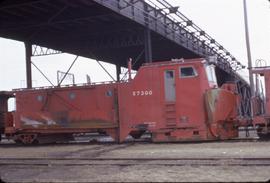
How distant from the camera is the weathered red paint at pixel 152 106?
2023 centimetres

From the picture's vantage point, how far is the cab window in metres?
20.4

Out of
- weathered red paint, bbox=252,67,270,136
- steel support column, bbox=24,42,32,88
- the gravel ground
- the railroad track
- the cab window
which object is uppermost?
steel support column, bbox=24,42,32,88

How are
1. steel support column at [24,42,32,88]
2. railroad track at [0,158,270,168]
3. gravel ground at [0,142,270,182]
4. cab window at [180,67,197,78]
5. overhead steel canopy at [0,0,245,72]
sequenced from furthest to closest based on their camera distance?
1. steel support column at [24,42,32,88]
2. overhead steel canopy at [0,0,245,72]
3. cab window at [180,67,197,78]
4. railroad track at [0,158,270,168]
5. gravel ground at [0,142,270,182]

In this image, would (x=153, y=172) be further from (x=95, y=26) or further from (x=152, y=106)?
(x=95, y=26)

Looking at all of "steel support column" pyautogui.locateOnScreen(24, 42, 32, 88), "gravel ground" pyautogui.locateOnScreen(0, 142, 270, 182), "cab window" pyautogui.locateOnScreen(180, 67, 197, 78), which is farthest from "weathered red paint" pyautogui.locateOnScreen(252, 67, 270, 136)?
"steel support column" pyautogui.locateOnScreen(24, 42, 32, 88)

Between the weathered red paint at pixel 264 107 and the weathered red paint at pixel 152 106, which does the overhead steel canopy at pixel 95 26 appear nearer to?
the weathered red paint at pixel 152 106

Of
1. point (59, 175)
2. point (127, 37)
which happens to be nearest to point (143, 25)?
point (127, 37)

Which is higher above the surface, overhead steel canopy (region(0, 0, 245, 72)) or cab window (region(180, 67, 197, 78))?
overhead steel canopy (region(0, 0, 245, 72))

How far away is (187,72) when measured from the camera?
67.1 feet

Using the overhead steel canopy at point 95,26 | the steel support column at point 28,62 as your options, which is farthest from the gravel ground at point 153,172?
the steel support column at point 28,62

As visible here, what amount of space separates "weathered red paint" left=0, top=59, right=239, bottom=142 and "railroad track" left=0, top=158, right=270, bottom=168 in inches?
238

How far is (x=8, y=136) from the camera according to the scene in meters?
24.4

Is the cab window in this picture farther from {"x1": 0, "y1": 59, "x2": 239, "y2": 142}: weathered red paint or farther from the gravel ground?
the gravel ground

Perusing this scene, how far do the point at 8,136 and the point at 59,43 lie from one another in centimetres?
1567
